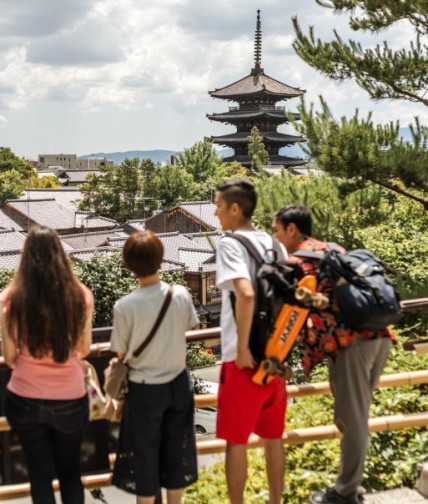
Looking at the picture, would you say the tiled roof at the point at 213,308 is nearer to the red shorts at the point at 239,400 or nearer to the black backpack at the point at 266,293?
the red shorts at the point at 239,400

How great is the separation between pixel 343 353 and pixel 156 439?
0.74 m

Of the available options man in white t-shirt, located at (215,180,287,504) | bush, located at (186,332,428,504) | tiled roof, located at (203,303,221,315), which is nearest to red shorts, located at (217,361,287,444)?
man in white t-shirt, located at (215,180,287,504)

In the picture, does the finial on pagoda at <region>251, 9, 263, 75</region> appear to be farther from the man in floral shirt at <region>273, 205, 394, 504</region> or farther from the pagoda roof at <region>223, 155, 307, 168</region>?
the man in floral shirt at <region>273, 205, 394, 504</region>

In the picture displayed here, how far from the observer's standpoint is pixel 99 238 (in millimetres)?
34281

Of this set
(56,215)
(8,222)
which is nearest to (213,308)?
(56,215)

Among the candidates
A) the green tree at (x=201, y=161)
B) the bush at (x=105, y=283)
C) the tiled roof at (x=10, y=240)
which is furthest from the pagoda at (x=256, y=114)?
the bush at (x=105, y=283)

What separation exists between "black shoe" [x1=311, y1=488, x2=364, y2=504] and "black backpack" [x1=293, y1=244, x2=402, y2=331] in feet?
2.32

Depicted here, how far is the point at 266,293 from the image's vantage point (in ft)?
7.68

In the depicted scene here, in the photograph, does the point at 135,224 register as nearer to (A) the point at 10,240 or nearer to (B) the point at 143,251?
(A) the point at 10,240

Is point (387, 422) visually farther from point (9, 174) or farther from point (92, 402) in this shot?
point (9, 174)

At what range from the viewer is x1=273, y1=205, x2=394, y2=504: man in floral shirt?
2.48 meters

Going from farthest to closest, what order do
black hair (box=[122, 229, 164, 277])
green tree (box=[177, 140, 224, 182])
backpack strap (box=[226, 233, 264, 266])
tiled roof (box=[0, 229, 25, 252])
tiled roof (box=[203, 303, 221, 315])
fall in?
1. green tree (box=[177, 140, 224, 182])
2. tiled roof (box=[0, 229, 25, 252])
3. tiled roof (box=[203, 303, 221, 315])
4. backpack strap (box=[226, 233, 264, 266])
5. black hair (box=[122, 229, 164, 277])

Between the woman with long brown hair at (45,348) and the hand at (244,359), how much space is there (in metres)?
0.50

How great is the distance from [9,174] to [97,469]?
52.4 m
